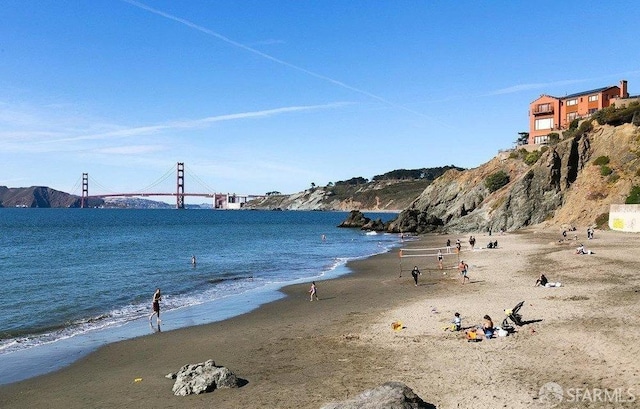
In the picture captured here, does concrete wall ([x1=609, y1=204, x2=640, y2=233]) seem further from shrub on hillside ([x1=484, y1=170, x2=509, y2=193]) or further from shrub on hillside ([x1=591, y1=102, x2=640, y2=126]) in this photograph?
shrub on hillside ([x1=484, y1=170, x2=509, y2=193])

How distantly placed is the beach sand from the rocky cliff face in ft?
124

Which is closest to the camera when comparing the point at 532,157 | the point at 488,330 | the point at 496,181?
the point at 488,330

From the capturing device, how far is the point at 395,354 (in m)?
16.2

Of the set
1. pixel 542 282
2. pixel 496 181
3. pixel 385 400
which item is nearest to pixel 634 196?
pixel 496 181

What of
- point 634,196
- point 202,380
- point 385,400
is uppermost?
point 634,196

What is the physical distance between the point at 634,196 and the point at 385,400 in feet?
187

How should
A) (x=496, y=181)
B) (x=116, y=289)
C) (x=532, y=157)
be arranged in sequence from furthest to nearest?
(x=496, y=181)
(x=532, y=157)
(x=116, y=289)

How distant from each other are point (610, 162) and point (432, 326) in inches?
2304

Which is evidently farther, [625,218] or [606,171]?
[606,171]

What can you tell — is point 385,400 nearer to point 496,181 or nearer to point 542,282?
point 542,282

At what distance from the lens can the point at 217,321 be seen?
78.4ft

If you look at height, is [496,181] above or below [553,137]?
below

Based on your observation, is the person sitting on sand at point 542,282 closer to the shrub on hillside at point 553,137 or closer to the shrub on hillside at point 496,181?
the shrub on hillside at point 496,181

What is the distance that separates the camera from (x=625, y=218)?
51.1 metres
